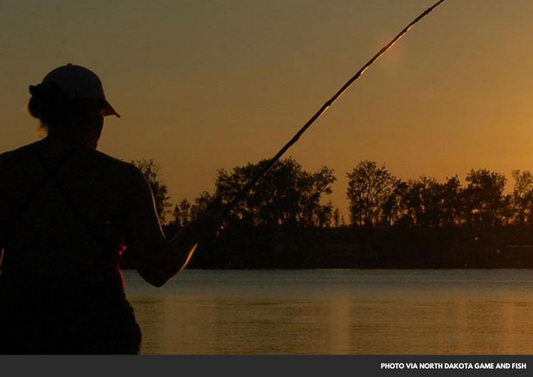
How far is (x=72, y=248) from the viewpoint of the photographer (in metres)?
3.48

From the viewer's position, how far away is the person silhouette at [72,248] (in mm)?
3480

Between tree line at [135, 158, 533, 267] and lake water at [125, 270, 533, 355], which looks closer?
lake water at [125, 270, 533, 355]

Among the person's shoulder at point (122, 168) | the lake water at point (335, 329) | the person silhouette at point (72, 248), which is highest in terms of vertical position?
the person's shoulder at point (122, 168)

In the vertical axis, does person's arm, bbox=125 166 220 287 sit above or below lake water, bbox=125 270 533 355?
above

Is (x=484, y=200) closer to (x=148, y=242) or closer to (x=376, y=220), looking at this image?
(x=376, y=220)

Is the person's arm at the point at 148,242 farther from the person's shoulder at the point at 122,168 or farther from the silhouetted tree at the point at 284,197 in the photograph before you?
the silhouetted tree at the point at 284,197

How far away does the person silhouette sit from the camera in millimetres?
3480

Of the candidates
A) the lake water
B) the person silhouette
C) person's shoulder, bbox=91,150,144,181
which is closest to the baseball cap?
the person silhouette

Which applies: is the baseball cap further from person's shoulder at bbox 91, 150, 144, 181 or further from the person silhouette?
person's shoulder at bbox 91, 150, 144, 181

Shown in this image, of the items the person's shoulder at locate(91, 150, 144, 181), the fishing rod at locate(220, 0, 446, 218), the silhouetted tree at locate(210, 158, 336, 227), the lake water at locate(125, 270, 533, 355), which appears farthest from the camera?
the silhouetted tree at locate(210, 158, 336, 227)

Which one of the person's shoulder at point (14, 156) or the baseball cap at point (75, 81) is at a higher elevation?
the baseball cap at point (75, 81)

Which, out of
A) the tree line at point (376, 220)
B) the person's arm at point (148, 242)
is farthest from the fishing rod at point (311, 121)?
the tree line at point (376, 220)

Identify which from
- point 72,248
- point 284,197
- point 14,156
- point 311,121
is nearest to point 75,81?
point 14,156

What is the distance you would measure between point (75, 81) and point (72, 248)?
0.50 meters
